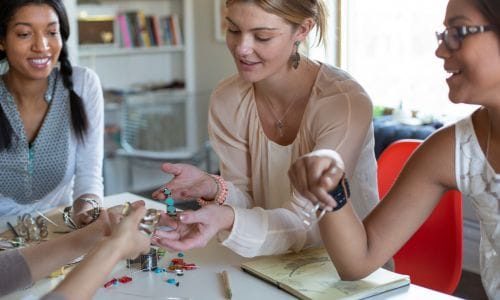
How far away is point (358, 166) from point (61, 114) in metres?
1.05

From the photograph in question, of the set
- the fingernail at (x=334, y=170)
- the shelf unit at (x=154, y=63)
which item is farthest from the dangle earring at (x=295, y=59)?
the shelf unit at (x=154, y=63)

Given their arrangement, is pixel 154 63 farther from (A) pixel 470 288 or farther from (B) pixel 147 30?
(A) pixel 470 288

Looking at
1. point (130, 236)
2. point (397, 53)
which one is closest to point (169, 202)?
point (130, 236)

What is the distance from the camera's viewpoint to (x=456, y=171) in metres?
1.52

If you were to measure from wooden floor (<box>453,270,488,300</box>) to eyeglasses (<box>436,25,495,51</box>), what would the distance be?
202 centimetres

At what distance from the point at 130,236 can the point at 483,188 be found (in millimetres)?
781

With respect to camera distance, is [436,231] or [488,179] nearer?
[488,179]

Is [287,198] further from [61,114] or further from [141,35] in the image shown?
[141,35]

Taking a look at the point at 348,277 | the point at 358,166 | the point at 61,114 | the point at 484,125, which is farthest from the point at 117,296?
the point at 61,114

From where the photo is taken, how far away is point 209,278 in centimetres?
150

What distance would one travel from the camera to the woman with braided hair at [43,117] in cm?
217

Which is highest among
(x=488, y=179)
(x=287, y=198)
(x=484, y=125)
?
(x=484, y=125)

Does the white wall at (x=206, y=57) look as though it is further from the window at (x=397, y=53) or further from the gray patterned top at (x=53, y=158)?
the gray patterned top at (x=53, y=158)

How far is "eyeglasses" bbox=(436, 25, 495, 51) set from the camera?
138 centimetres
